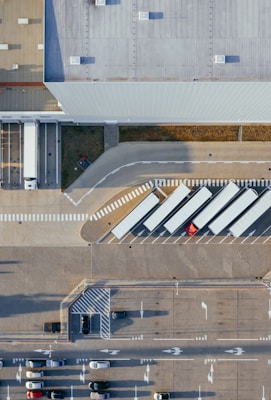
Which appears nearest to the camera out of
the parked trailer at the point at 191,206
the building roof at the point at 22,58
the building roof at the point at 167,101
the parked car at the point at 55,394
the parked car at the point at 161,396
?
the building roof at the point at 167,101

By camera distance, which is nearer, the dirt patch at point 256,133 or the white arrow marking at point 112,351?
the dirt patch at point 256,133

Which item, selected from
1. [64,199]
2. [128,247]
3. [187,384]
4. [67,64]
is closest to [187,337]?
[187,384]

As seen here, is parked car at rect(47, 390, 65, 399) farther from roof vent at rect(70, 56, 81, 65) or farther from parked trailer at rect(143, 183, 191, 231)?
roof vent at rect(70, 56, 81, 65)

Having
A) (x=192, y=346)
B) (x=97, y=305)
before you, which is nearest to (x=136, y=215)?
(x=97, y=305)

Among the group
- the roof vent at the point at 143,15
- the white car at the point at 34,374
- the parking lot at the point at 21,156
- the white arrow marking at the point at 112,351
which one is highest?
the roof vent at the point at 143,15

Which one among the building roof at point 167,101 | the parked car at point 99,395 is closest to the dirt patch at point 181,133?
the building roof at point 167,101

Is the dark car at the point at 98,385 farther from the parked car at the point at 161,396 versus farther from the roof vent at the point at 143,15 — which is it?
the roof vent at the point at 143,15

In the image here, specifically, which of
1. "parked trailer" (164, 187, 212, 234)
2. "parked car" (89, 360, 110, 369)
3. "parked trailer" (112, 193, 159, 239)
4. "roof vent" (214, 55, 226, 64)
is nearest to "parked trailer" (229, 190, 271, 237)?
"parked trailer" (164, 187, 212, 234)
